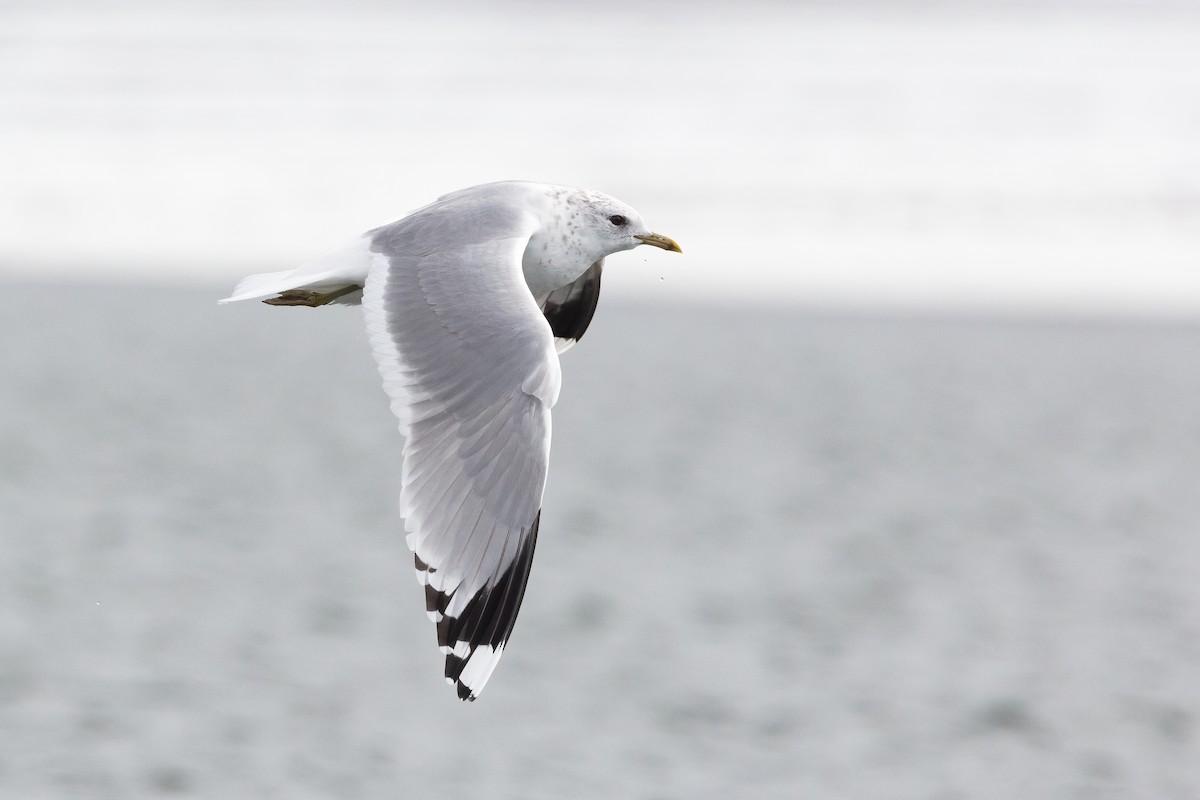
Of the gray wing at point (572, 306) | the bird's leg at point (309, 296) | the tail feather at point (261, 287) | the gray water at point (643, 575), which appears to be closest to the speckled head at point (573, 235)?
the gray wing at point (572, 306)

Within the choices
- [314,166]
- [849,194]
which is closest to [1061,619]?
Result: [849,194]

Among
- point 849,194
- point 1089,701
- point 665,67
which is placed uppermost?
point 665,67

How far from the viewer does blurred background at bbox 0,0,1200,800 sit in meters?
7.06

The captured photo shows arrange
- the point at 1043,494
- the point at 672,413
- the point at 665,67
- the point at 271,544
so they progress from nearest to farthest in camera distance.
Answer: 1. the point at 271,544
2. the point at 1043,494
3. the point at 672,413
4. the point at 665,67

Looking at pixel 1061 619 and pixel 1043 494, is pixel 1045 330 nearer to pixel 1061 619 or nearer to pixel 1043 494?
pixel 1043 494

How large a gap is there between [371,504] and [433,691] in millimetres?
3718

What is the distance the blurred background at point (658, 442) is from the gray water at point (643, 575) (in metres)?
0.03

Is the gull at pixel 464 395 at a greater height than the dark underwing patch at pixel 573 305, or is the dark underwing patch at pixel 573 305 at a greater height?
the dark underwing patch at pixel 573 305

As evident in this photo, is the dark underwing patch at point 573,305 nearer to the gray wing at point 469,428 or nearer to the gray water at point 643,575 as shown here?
the gray wing at point 469,428

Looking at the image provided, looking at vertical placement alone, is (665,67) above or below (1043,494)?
above

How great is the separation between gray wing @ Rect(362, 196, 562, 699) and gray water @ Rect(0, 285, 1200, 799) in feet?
7.12

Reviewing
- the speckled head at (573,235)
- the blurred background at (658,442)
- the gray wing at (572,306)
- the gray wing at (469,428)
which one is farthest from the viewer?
the blurred background at (658,442)

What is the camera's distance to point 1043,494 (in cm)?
1209

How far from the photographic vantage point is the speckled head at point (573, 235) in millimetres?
5180
